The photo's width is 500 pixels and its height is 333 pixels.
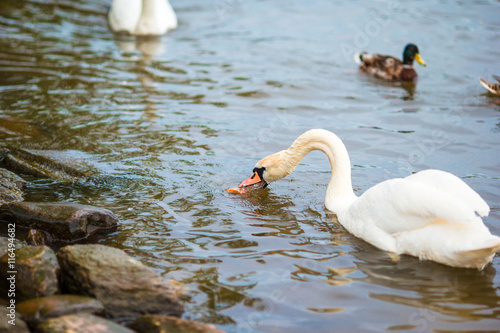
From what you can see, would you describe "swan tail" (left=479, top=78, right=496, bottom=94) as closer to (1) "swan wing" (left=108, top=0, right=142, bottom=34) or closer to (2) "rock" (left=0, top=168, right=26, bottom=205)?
(2) "rock" (left=0, top=168, right=26, bottom=205)

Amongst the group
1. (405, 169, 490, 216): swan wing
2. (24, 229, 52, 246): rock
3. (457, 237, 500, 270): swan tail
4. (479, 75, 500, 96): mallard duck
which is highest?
(479, 75, 500, 96): mallard duck

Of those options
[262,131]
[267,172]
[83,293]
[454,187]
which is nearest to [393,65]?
[262,131]

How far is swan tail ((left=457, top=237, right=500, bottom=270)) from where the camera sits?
488 centimetres

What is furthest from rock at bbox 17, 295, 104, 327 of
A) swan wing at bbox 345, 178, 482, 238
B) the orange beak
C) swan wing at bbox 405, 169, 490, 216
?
swan wing at bbox 405, 169, 490, 216

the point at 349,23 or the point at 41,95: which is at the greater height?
the point at 349,23

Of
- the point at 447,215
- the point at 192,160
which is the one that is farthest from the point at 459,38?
the point at 447,215

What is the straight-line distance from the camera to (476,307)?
487 centimetres

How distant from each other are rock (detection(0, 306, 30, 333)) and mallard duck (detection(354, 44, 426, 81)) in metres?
Answer: 9.59

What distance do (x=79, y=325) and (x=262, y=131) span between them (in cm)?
578

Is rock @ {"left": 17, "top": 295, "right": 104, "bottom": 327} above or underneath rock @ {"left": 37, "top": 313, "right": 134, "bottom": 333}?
underneath

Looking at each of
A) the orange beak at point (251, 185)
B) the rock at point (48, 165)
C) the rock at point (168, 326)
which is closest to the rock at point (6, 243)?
→ the rock at point (168, 326)

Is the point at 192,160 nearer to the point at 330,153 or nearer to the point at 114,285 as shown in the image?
the point at 330,153

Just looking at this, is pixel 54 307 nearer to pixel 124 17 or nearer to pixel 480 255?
pixel 480 255

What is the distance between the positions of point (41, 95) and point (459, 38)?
9.81 metres
